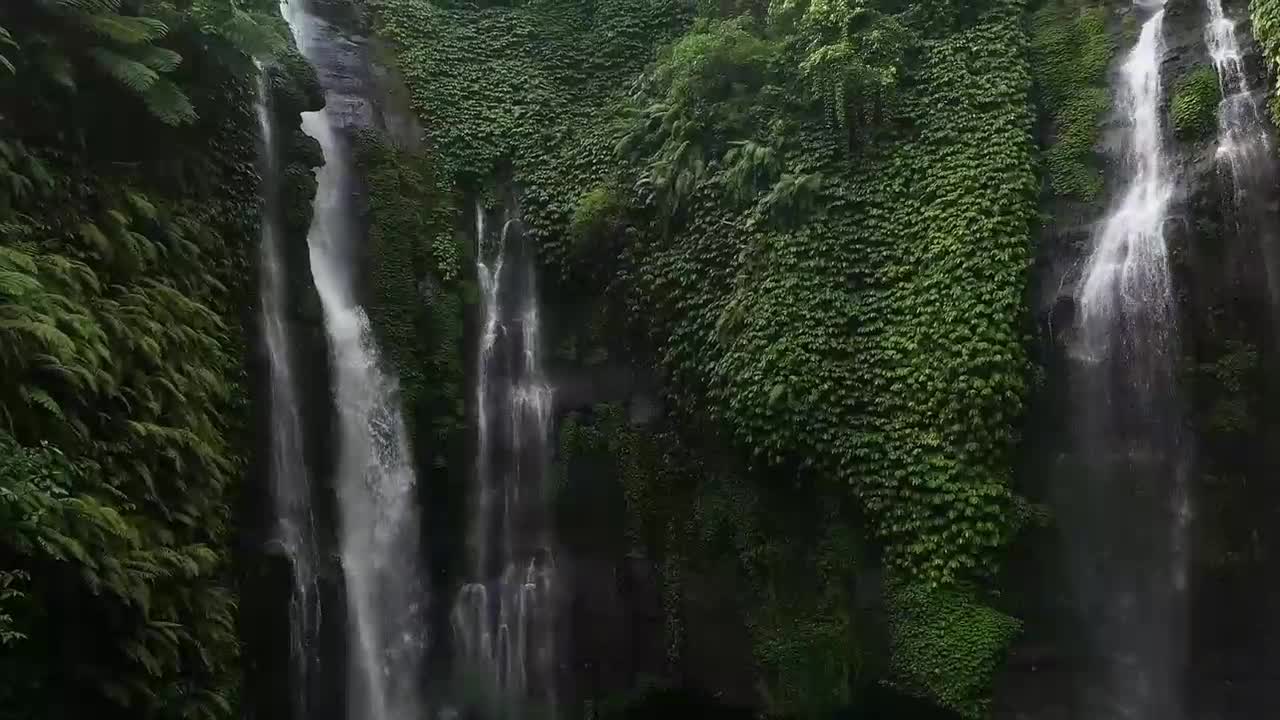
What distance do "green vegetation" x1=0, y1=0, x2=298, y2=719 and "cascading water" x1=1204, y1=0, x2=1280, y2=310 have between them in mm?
11196

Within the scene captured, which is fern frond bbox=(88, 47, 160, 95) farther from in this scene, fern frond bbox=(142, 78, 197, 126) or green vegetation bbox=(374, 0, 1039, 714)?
green vegetation bbox=(374, 0, 1039, 714)

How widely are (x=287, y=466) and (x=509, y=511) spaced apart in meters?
3.27

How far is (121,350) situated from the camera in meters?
7.91

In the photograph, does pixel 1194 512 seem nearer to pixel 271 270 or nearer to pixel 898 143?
pixel 898 143

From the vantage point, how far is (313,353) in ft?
39.0

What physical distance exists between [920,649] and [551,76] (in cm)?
1160

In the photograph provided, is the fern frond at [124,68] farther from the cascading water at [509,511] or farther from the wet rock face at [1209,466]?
the wet rock face at [1209,466]

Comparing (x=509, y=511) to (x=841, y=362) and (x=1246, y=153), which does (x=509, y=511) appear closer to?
(x=841, y=362)

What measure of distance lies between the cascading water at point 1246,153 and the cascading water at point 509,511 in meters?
9.11

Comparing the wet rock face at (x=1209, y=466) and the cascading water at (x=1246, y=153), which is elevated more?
the cascading water at (x=1246, y=153)

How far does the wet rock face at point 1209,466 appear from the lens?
370 inches

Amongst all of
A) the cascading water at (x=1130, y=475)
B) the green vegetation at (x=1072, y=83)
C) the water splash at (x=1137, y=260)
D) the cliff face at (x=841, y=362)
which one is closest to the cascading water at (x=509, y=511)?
the cliff face at (x=841, y=362)

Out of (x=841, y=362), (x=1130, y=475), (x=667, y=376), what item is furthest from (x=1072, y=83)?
(x=667, y=376)

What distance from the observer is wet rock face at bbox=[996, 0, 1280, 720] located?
30.8ft
